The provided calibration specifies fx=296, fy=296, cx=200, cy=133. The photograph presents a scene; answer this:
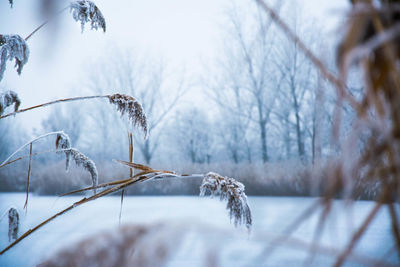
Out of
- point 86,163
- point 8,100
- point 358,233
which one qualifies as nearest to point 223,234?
point 358,233

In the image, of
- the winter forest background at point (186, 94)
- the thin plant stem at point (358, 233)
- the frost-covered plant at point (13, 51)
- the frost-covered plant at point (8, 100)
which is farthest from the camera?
the winter forest background at point (186, 94)

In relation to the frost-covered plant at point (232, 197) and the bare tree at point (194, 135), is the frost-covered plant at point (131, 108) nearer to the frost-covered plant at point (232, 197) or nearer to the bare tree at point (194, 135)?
the frost-covered plant at point (232, 197)

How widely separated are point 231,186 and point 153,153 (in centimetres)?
507

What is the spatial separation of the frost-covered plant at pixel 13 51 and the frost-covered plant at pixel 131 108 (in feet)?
0.60

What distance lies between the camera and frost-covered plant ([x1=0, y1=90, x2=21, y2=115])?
0.66m

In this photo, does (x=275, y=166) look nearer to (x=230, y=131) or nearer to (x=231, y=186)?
(x=230, y=131)

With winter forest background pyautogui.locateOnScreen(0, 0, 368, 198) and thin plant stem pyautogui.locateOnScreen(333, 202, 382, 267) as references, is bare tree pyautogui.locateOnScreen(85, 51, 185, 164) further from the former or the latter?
thin plant stem pyautogui.locateOnScreen(333, 202, 382, 267)

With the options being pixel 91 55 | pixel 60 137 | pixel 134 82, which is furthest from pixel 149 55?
pixel 60 137

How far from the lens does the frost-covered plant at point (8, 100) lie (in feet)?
2.16

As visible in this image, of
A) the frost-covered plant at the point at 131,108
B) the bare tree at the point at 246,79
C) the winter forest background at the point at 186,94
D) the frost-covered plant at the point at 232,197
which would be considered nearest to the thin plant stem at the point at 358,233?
the frost-covered plant at the point at 232,197

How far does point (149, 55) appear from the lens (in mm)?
6094

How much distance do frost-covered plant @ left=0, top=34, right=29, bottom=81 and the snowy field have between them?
10.8 inches

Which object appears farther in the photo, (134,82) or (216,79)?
(134,82)

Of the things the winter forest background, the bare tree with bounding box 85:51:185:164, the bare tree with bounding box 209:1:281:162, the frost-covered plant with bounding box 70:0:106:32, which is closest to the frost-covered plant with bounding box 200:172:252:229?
the frost-covered plant with bounding box 70:0:106:32
